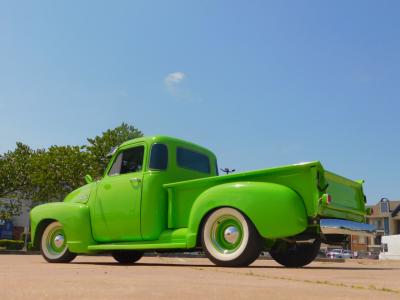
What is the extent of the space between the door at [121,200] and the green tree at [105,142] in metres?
22.0

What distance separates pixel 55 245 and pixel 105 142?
22060 millimetres

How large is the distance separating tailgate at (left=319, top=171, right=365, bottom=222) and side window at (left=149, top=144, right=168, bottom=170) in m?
2.54

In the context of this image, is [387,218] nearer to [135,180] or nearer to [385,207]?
[385,207]

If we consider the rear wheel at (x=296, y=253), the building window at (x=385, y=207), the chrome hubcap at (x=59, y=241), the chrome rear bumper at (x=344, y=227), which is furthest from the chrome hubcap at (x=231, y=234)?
the building window at (x=385, y=207)

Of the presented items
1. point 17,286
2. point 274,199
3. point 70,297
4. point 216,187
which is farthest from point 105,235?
point 70,297

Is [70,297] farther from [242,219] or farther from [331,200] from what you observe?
[331,200]

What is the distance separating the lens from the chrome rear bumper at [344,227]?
6.01 m

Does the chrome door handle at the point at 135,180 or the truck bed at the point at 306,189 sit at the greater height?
the chrome door handle at the point at 135,180

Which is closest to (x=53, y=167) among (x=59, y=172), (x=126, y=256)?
(x=59, y=172)

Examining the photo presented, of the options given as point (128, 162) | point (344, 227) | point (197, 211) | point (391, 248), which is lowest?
point (391, 248)

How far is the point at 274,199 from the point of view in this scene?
5875mm

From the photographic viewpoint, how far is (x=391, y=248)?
44250mm

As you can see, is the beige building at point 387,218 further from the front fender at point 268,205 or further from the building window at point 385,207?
the front fender at point 268,205

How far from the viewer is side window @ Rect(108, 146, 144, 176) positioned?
7.80 metres
